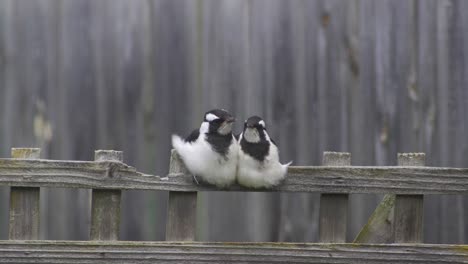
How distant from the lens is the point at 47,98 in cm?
472

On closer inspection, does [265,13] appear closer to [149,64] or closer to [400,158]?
[149,64]

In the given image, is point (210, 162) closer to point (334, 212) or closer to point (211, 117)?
point (211, 117)

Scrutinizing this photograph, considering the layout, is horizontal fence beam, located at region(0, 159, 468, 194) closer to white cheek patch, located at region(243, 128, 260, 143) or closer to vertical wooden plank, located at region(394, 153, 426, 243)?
vertical wooden plank, located at region(394, 153, 426, 243)

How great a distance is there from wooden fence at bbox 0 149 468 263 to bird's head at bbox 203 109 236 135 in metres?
0.21

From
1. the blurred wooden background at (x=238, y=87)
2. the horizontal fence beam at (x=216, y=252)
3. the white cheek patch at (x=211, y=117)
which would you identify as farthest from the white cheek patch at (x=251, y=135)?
the blurred wooden background at (x=238, y=87)

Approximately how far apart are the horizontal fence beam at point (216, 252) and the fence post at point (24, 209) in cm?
4

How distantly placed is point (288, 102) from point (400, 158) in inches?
43.9

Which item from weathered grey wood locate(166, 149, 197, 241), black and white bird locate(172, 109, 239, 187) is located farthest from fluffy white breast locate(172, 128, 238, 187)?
weathered grey wood locate(166, 149, 197, 241)

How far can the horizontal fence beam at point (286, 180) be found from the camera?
11.5 ft

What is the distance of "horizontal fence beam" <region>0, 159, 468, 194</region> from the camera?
11.5 ft

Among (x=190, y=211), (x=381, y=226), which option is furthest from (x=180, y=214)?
(x=381, y=226)

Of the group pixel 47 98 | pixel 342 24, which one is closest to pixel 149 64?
pixel 47 98

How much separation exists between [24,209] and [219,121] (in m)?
0.76

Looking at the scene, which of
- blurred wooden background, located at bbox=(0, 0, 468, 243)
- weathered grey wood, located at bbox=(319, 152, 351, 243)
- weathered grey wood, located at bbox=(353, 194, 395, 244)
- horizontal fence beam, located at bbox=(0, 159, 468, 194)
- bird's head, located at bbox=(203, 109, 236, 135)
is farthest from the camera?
blurred wooden background, located at bbox=(0, 0, 468, 243)
